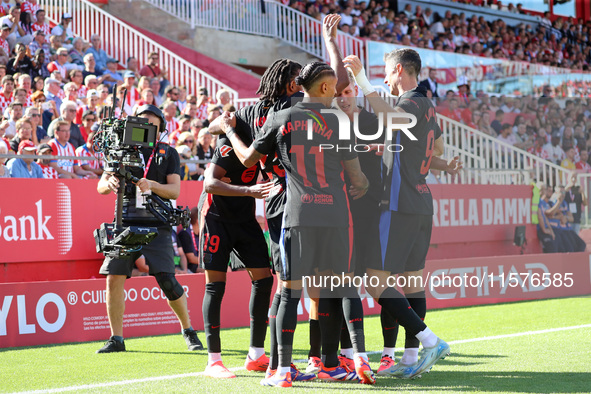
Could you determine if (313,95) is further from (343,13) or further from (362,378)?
(343,13)

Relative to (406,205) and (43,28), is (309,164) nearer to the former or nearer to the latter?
(406,205)

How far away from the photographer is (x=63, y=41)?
15625mm

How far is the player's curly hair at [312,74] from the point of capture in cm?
495

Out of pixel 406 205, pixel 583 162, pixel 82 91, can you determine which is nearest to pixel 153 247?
pixel 406 205

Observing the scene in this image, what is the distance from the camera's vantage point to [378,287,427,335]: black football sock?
206 inches

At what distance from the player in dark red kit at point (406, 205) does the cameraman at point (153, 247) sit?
2.00 metres

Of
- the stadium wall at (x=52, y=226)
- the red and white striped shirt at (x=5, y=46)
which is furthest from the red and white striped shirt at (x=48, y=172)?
the red and white striped shirt at (x=5, y=46)

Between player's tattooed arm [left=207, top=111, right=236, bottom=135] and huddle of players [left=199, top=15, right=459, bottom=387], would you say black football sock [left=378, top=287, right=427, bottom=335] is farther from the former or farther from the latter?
player's tattooed arm [left=207, top=111, right=236, bottom=135]

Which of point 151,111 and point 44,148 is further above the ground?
point 151,111

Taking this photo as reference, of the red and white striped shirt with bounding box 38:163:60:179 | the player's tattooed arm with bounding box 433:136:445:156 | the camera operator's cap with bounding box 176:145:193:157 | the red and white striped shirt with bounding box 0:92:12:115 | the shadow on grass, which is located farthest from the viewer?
the red and white striped shirt with bounding box 0:92:12:115

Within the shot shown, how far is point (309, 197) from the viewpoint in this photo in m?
4.90

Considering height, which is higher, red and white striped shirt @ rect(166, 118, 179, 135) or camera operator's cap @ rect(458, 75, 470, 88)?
camera operator's cap @ rect(458, 75, 470, 88)

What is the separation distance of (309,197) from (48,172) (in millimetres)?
5506

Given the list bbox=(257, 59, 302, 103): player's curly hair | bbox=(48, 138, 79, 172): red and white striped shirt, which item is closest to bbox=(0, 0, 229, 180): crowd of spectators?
bbox=(48, 138, 79, 172): red and white striped shirt
